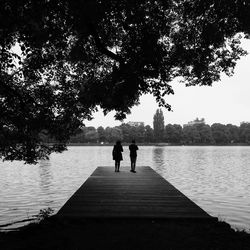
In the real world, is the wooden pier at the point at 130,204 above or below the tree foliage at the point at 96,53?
below

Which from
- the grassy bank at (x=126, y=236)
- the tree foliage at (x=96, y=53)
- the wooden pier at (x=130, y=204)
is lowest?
the grassy bank at (x=126, y=236)

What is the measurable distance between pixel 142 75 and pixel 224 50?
527cm

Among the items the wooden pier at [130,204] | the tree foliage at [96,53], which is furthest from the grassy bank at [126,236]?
the tree foliage at [96,53]

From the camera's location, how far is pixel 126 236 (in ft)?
27.6

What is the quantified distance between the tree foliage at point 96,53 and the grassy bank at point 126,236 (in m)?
3.70

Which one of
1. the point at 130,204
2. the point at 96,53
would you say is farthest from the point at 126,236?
the point at 96,53

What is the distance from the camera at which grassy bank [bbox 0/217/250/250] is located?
7713mm

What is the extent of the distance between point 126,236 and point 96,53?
24.4 ft

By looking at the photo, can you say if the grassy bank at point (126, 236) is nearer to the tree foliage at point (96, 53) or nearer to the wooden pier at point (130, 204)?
the wooden pier at point (130, 204)

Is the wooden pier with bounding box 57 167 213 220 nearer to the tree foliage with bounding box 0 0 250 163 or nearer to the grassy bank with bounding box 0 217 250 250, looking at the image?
the grassy bank with bounding box 0 217 250 250

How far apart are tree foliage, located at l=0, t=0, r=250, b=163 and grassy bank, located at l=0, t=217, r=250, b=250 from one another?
12.1ft

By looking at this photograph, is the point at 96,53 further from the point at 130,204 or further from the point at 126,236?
the point at 126,236

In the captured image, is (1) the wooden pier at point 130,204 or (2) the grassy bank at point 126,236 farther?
(1) the wooden pier at point 130,204

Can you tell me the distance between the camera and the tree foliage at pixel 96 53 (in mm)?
8680
